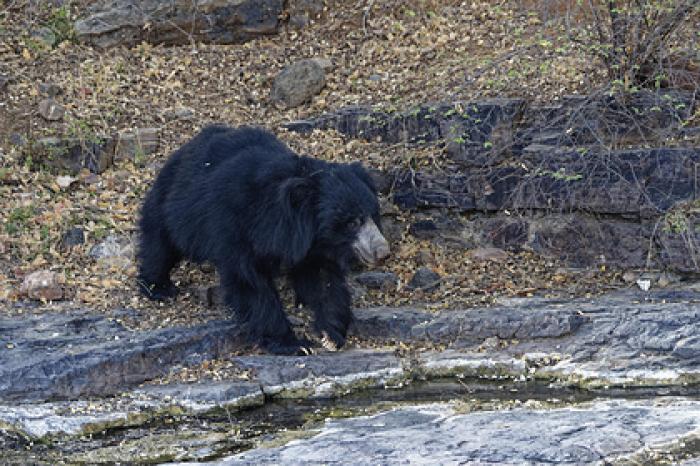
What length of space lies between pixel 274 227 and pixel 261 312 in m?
0.49

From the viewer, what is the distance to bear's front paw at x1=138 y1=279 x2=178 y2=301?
263 inches

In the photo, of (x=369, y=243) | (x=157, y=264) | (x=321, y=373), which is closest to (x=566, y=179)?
(x=369, y=243)

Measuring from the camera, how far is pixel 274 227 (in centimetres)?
586

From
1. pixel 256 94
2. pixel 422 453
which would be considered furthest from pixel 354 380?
pixel 256 94

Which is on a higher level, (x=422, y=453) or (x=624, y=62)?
(x=624, y=62)

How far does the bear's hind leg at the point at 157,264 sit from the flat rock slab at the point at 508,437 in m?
2.05

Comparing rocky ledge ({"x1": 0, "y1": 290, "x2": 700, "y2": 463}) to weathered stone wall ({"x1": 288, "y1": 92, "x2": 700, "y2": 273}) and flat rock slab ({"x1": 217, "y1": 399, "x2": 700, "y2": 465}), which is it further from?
weathered stone wall ({"x1": 288, "y1": 92, "x2": 700, "y2": 273})

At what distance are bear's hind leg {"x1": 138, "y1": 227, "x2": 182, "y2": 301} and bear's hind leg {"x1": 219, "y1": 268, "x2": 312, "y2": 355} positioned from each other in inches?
28.8

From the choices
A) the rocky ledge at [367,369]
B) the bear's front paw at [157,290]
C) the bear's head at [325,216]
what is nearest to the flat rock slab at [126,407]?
the rocky ledge at [367,369]

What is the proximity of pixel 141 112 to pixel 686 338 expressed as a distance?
15.3 feet

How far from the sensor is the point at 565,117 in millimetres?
7215

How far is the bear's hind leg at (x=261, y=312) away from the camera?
236 inches

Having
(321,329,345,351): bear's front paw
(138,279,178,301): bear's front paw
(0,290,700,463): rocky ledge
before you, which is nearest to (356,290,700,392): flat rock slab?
(0,290,700,463): rocky ledge

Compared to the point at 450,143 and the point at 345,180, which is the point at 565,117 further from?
the point at 345,180
